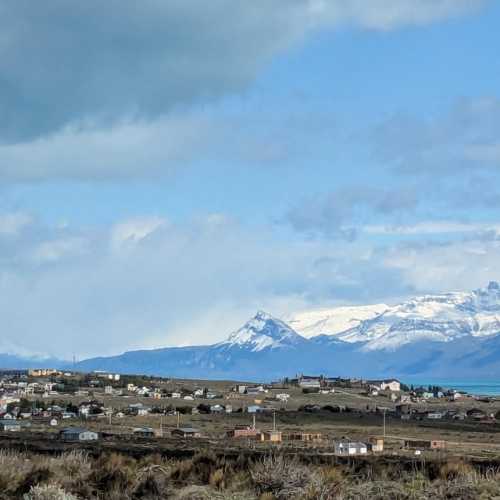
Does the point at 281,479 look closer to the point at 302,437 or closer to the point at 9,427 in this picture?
the point at 302,437

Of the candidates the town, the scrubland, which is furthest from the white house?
the scrubland

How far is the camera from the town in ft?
216

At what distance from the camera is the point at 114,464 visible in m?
21.9

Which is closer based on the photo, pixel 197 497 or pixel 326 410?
pixel 197 497

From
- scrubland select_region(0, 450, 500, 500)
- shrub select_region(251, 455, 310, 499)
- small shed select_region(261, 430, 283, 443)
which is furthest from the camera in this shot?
small shed select_region(261, 430, 283, 443)

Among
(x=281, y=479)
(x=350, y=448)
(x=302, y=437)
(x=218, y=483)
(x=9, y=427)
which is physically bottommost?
(x=302, y=437)

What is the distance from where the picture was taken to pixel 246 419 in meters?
107

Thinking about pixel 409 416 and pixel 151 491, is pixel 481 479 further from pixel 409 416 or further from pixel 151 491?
pixel 409 416

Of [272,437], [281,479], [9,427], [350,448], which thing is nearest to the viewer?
[281,479]

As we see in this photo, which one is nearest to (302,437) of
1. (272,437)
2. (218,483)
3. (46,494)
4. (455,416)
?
(272,437)

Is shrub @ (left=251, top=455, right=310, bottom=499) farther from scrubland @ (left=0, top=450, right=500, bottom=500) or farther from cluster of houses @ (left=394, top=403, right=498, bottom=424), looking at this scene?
cluster of houses @ (left=394, top=403, right=498, bottom=424)

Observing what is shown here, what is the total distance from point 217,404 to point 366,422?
35.8 m

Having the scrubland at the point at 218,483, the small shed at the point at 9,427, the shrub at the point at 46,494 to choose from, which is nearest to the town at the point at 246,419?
the small shed at the point at 9,427

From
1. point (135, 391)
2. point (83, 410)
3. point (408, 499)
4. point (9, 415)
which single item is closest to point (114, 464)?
point (408, 499)
